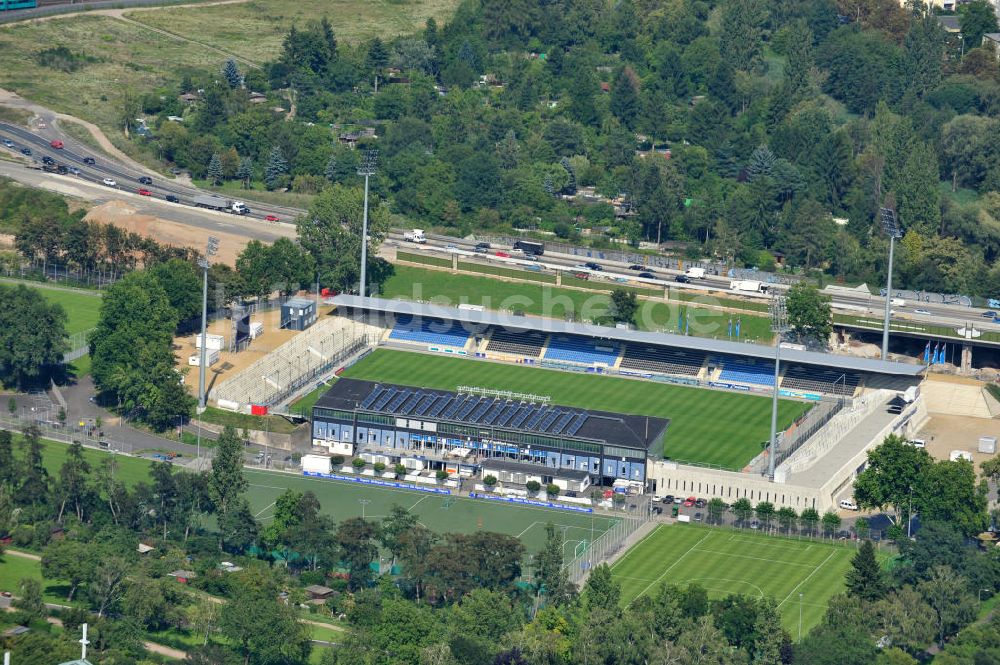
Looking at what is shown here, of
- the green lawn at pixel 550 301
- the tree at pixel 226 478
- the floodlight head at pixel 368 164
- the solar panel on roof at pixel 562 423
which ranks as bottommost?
the tree at pixel 226 478

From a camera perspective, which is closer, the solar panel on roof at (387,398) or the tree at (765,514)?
the tree at (765,514)

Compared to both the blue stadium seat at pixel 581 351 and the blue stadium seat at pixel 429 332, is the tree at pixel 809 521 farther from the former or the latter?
the blue stadium seat at pixel 429 332

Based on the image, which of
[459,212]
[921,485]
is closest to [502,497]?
[921,485]

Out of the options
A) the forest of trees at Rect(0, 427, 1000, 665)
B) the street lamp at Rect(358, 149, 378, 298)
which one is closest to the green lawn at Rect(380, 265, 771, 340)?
the street lamp at Rect(358, 149, 378, 298)

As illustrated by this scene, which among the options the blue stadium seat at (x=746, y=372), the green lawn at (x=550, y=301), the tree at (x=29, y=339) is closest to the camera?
the tree at (x=29, y=339)

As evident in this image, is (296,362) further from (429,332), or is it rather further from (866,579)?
(866,579)

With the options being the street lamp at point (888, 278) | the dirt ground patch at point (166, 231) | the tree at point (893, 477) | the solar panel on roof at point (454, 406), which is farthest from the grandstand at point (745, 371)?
the dirt ground patch at point (166, 231)
